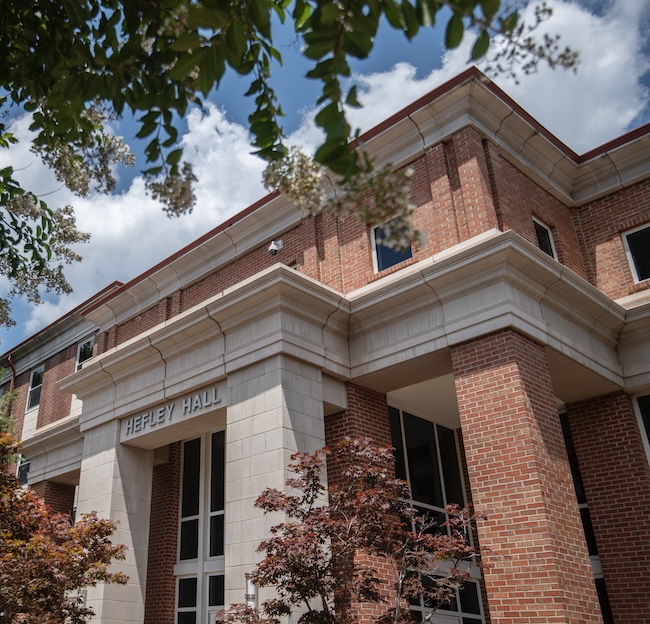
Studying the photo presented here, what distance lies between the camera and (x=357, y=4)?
3859mm

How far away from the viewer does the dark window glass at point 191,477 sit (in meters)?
16.9

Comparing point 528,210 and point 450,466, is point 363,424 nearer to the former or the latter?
point 450,466

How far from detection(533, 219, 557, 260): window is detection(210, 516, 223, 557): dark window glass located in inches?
359

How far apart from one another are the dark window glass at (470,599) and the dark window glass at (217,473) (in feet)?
18.1

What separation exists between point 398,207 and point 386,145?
11.7 metres

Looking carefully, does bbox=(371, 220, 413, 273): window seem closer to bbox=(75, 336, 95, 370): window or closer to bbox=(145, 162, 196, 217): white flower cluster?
bbox=(145, 162, 196, 217): white flower cluster

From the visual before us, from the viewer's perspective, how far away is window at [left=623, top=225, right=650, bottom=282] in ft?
48.2

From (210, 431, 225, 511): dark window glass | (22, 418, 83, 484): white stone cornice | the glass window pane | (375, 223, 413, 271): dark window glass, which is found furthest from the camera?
the glass window pane

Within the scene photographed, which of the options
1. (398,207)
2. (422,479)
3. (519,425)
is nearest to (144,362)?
(422,479)

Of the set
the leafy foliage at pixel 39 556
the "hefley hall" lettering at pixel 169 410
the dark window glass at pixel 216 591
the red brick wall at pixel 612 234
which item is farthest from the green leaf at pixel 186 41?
the dark window glass at pixel 216 591

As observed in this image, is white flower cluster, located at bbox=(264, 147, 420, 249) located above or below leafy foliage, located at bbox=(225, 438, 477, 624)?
above

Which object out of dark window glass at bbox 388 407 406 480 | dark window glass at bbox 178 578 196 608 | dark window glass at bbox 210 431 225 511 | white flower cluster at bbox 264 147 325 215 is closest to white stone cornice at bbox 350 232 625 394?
dark window glass at bbox 388 407 406 480

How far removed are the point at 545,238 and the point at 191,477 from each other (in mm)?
9764

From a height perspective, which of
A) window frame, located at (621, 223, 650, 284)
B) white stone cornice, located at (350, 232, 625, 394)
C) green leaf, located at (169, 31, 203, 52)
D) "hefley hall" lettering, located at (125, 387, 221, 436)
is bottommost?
green leaf, located at (169, 31, 203, 52)
